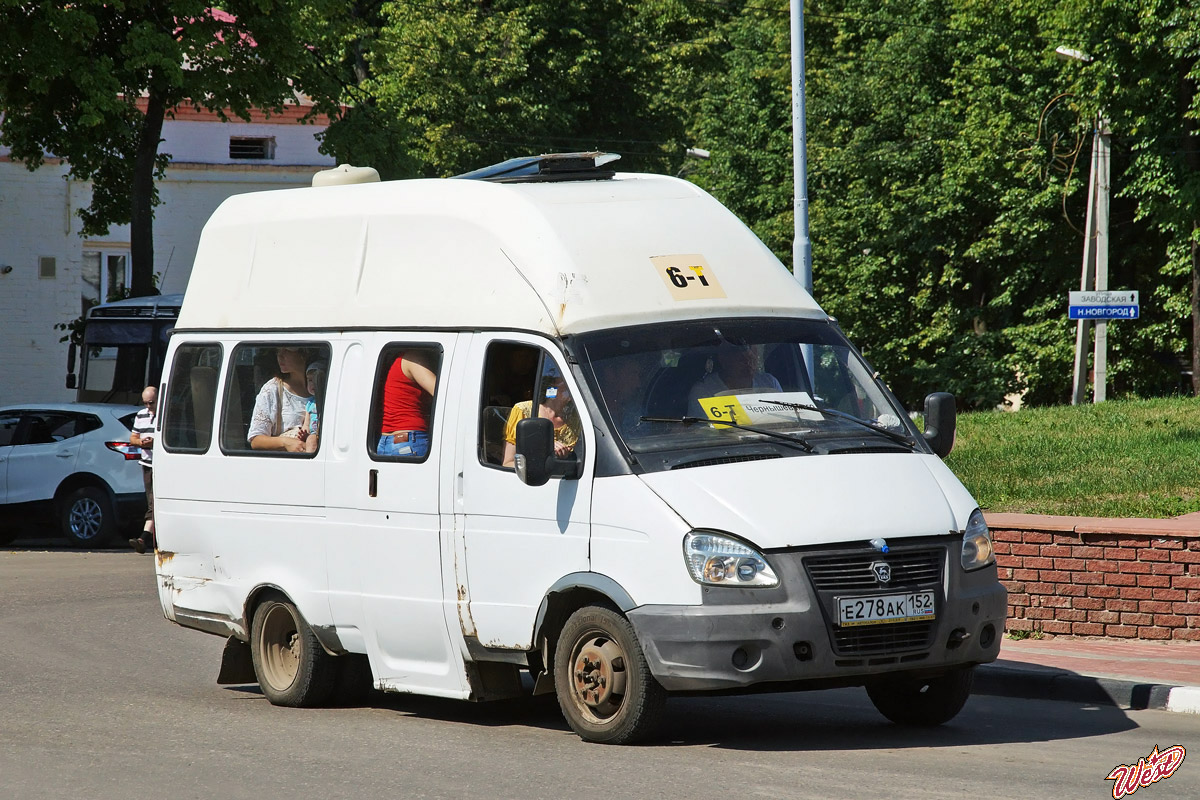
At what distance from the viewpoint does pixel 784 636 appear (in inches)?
292

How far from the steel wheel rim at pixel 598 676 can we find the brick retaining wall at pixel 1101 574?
4.20m

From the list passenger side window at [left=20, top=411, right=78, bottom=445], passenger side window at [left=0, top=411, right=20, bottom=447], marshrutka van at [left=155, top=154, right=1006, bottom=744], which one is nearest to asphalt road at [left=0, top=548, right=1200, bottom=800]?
marshrutka van at [left=155, top=154, right=1006, bottom=744]

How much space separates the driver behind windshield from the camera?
8.28 metres

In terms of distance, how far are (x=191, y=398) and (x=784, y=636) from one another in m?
4.74

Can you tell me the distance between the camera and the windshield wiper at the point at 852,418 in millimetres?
8367

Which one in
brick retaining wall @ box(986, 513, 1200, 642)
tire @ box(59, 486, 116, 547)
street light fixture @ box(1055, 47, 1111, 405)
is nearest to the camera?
brick retaining wall @ box(986, 513, 1200, 642)

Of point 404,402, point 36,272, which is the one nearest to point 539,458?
point 404,402

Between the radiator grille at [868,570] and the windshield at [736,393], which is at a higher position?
the windshield at [736,393]

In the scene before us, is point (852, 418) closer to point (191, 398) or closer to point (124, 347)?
point (191, 398)

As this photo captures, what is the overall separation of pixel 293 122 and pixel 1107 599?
3358 cm

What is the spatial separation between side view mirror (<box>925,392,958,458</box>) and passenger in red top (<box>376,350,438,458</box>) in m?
2.58

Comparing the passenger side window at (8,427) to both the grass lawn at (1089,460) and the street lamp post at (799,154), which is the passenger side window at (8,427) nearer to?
the street lamp post at (799,154)

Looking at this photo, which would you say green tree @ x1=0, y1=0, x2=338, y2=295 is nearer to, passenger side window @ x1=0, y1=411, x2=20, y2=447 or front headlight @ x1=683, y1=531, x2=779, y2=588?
passenger side window @ x1=0, y1=411, x2=20, y2=447

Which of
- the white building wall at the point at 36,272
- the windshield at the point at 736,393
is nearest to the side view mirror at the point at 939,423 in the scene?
the windshield at the point at 736,393
